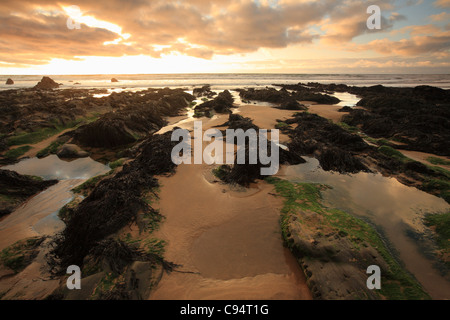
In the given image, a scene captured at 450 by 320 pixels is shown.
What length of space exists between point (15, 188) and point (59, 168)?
8.74ft

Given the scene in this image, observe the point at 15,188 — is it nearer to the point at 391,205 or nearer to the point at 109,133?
the point at 109,133

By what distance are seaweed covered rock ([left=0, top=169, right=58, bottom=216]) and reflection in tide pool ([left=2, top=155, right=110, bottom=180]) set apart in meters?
1.06

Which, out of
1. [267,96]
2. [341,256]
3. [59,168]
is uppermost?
[267,96]

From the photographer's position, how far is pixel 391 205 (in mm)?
6777

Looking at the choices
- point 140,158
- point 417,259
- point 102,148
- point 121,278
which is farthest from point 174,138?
point 417,259

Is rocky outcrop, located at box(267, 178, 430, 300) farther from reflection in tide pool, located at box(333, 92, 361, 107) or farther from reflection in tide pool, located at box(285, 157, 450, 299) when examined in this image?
reflection in tide pool, located at box(333, 92, 361, 107)

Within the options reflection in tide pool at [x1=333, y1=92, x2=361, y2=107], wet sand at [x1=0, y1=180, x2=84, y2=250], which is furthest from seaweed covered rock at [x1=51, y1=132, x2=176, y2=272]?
reflection in tide pool at [x1=333, y1=92, x2=361, y2=107]

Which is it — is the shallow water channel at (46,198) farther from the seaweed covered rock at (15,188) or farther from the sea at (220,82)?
the sea at (220,82)

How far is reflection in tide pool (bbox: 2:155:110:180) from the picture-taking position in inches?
376

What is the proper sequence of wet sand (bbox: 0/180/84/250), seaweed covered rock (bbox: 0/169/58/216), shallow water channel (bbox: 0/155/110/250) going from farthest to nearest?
seaweed covered rock (bbox: 0/169/58/216)
shallow water channel (bbox: 0/155/110/250)
wet sand (bbox: 0/180/84/250)

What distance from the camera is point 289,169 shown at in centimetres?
959

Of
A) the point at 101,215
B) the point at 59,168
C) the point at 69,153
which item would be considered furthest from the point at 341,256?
the point at 69,153

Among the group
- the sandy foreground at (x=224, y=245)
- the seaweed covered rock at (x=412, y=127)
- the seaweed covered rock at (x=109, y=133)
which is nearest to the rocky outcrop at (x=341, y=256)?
the sandy foreground at (x=224, y=245)

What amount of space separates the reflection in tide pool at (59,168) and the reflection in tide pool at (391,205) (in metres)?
9.79
